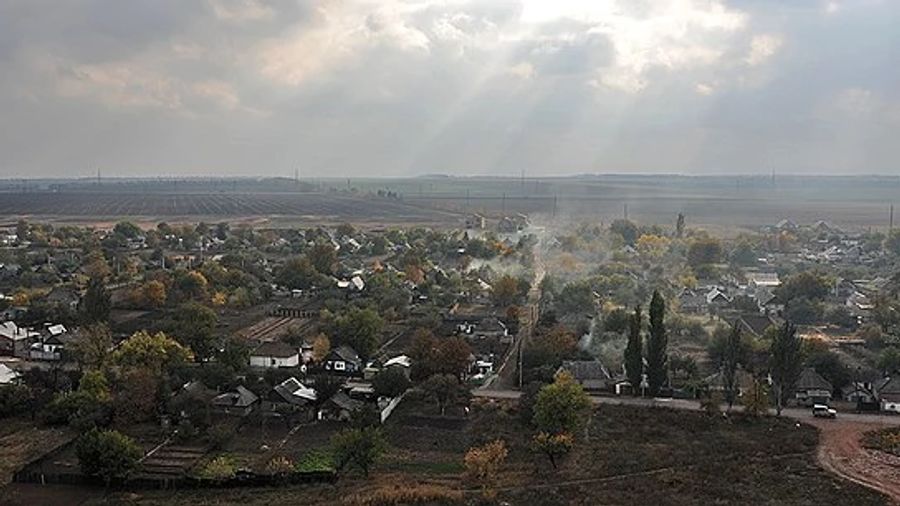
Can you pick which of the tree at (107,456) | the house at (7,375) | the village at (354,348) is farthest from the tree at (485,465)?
the house at (7,375)

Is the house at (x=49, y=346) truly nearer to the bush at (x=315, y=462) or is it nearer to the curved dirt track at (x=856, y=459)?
the bush at (x=315, y=462)

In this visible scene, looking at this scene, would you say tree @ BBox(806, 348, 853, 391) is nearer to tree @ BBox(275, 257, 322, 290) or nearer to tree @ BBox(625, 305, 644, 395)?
tree @ BBox(625, 305, 644, 395)

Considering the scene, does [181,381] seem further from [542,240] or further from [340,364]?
[542,240]

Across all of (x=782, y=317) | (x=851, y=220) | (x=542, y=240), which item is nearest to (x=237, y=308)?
(x=782, y=317)

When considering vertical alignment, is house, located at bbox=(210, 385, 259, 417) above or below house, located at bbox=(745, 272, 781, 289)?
below

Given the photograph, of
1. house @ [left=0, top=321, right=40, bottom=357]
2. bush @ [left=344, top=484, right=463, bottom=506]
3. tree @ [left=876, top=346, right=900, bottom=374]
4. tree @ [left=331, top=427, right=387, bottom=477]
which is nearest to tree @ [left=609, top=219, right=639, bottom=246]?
tree @ [left=876, top=346, right=900, bottom=374]

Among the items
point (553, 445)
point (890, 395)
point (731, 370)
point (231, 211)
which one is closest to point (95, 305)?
point (553, 445)
